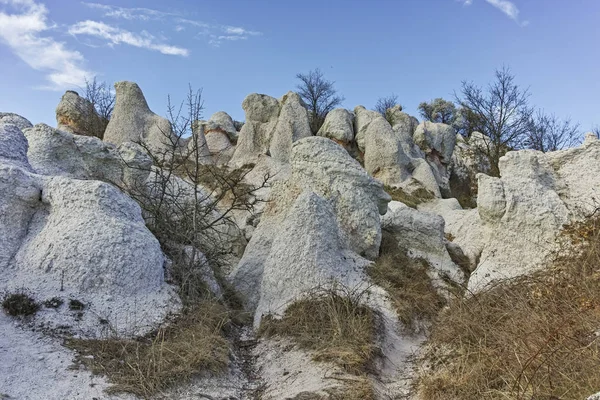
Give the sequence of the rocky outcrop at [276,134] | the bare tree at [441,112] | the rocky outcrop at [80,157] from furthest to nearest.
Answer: the bare tree at [441,112] → the rocky outcrop at [276,134] → the rocky outcrop at [80,157]

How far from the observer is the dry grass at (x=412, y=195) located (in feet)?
58.4

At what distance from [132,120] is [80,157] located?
10963 mm

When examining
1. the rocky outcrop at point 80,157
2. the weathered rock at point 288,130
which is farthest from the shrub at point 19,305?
the weathered rock at point 288,130

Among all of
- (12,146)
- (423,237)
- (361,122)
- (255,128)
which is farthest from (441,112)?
(12,146)

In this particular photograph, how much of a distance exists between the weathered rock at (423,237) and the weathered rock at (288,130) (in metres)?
10.1

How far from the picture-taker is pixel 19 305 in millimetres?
5062

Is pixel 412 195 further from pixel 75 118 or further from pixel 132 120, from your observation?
pixel 75 118

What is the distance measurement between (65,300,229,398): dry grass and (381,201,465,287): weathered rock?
16.4 feet

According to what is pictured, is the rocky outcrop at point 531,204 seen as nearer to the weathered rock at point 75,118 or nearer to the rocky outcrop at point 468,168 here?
the rocky outcrop at point 468,168

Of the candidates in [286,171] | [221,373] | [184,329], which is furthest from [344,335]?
[286,171]

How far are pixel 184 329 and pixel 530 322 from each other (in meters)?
3.46

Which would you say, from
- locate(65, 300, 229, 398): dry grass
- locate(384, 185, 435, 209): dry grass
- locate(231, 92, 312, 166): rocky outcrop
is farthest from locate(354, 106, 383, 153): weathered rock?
locate(65, 300, 229, 398): dry grass

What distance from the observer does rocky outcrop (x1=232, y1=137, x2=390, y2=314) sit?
746cm

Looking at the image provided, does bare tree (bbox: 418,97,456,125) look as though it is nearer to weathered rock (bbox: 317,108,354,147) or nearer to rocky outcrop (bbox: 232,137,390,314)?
weathered rock (bbox: 317,108,354,147)
